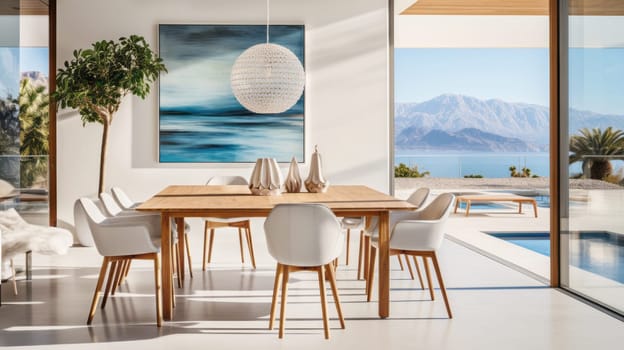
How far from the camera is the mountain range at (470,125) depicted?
82.4 feet

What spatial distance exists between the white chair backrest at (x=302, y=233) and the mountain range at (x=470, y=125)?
21970 mm

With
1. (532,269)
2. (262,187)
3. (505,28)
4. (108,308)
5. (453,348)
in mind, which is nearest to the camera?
(453,348)

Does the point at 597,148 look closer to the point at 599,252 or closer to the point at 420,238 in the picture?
the point at 599,252

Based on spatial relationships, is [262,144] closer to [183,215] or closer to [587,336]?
[183,215]

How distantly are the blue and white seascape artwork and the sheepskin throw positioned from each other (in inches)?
76.3

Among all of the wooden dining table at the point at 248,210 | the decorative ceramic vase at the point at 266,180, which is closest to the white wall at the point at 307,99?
the decorative ceramic vase at the point at 266,180

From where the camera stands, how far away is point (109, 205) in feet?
14.5

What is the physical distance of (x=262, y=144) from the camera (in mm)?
6691

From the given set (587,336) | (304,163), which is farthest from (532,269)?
(304,163)

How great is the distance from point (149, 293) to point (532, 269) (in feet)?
11.1

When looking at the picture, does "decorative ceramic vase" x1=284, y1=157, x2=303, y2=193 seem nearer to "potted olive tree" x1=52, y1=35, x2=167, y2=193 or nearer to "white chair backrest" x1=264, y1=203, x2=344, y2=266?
"white chair backrest" x1=264, y1=203, x2=344, y2=266

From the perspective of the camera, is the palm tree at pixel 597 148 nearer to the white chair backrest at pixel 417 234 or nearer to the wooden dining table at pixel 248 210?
the white chair backrest at pixel 417 234

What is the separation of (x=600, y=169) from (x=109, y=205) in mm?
3485

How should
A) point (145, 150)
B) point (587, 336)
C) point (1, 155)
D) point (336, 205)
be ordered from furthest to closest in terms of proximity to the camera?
point (145, 150)
point (1, 155)
point (336, 205)
point (587, 336)
